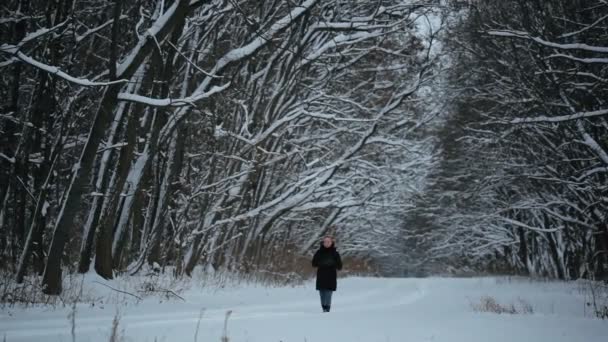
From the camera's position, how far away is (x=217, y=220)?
623 inches

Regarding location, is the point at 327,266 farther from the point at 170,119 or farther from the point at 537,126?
the point at 537,126

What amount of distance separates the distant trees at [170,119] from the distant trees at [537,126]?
243 centimetres

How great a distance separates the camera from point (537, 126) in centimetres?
1856

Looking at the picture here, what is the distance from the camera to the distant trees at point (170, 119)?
922 cm

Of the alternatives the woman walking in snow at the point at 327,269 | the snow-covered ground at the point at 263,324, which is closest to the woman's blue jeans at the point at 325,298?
the woman walking in snow at the point at 327,269

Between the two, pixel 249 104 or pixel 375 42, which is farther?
pixel 375 42

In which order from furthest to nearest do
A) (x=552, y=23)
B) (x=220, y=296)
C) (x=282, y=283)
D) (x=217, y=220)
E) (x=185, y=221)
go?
(x=282, y=283)
(x=217, y=220)
(x=552, y=23)
(x=185, y=221)
(x=220, y=296)

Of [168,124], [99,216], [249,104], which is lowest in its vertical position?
[99,216]

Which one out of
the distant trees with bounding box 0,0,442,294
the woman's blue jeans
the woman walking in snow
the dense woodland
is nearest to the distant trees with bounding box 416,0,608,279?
the dense woodland

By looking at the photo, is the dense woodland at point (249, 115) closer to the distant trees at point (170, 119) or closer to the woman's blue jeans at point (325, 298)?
the distant trees at point (170, 119)

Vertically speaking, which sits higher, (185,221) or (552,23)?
(552,23)

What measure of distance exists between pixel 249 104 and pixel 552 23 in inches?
343

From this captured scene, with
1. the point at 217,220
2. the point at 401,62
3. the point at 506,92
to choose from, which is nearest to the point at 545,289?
the point at 506,92

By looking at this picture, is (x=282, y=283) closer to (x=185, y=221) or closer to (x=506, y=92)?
(x=185, y=221)
